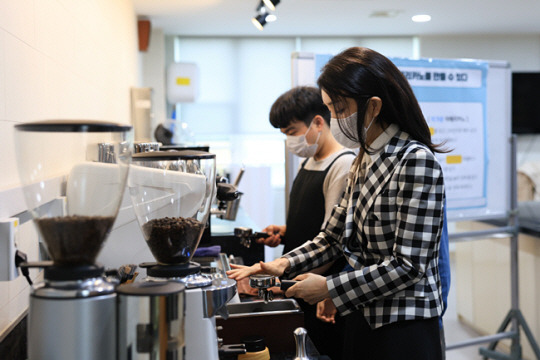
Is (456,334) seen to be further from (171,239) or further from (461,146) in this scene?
(171,239)

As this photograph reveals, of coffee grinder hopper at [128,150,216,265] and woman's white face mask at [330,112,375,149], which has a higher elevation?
woman's white face mask at [330,112,375,149]

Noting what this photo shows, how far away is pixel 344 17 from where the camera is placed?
565 centimetres

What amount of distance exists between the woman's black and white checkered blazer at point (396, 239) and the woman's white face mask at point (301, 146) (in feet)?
2.58

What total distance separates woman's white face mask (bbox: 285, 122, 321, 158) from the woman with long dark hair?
749 millimetres

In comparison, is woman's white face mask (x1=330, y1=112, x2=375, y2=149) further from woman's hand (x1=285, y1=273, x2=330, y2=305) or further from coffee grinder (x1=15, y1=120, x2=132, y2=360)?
coffee grinder (x1=15, y1=120, x2=132, y2=360)

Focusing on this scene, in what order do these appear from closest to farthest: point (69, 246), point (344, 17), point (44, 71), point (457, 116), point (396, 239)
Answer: point (69, 246), point (396, 239), point (44, 71), point (457, 116), point (344, 17)

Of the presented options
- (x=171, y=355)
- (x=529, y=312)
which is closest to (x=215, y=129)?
(x=529, y=312)

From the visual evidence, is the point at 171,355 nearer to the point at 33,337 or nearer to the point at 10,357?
the point at 33,337

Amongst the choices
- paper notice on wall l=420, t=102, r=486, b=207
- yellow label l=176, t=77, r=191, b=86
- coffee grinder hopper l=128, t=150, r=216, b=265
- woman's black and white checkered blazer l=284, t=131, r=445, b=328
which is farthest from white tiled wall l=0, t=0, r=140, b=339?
yellow label l=176, t=77, r=191, b=86

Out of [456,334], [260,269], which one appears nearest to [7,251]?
[260,269]

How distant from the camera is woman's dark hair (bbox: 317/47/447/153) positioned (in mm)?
1338

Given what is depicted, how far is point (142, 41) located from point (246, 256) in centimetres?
379

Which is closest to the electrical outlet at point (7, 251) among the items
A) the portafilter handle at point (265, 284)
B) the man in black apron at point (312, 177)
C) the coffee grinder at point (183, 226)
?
the coffee grinder at point (183, 226)

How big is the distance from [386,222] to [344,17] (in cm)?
473
